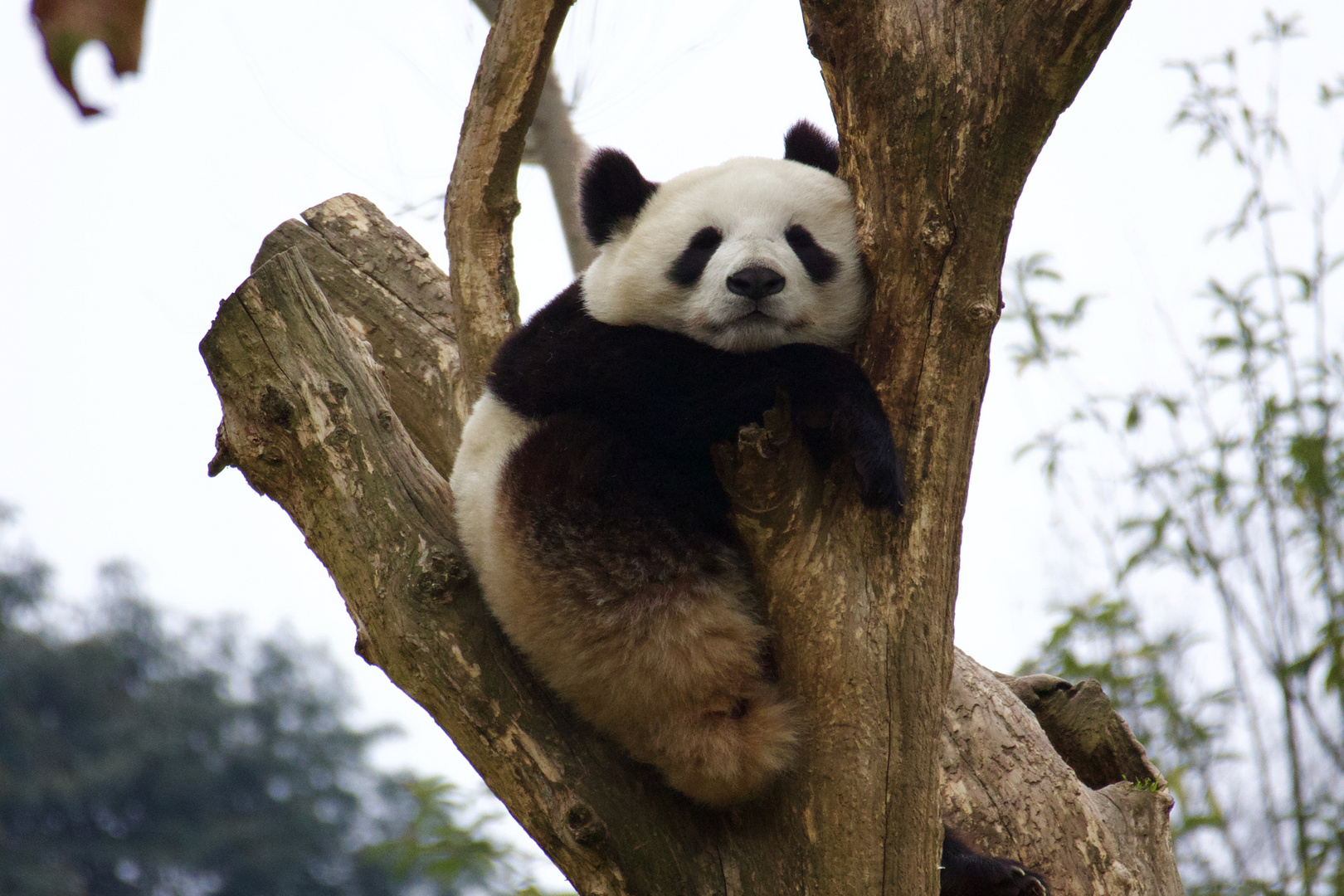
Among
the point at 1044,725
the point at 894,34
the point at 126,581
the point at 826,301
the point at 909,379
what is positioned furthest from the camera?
the point at 126,581

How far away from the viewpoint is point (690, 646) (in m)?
2.08

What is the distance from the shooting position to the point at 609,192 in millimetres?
2768

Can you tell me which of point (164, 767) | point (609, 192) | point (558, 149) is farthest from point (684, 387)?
point (164, 767)

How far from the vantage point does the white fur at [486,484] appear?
2.22 m

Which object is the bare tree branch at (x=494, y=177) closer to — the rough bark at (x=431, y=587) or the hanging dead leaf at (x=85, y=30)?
the rough bark at (x=431, y=587)

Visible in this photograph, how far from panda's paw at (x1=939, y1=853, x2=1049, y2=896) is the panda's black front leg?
86 cm

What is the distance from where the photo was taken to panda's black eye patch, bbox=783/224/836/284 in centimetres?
234

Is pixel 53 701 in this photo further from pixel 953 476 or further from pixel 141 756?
pixel 953 476

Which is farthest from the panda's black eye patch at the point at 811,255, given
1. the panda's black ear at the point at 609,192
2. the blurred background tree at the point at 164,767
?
the blurred background tree at the point at 164,767

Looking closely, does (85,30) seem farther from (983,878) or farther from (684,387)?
(983,878)

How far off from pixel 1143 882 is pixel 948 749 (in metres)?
0.61

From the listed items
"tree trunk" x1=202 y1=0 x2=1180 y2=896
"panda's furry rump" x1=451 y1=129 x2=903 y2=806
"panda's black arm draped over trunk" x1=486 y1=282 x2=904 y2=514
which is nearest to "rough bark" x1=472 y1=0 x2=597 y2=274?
"panda's black arm draped over trunk" x1=486 y1=282 x2=904 y2=514

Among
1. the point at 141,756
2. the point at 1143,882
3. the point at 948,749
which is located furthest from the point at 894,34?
the point at 141,756

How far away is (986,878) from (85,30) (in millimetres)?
2224
